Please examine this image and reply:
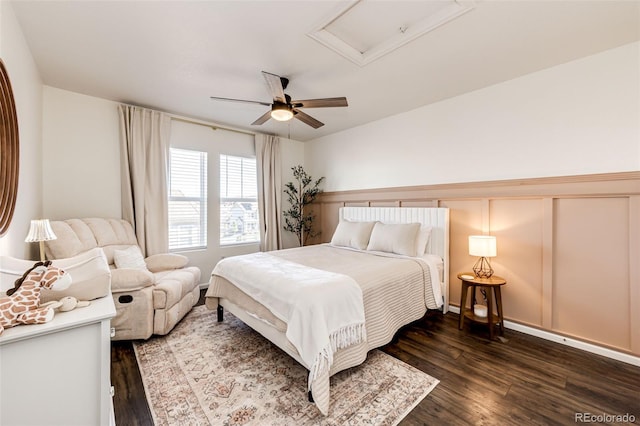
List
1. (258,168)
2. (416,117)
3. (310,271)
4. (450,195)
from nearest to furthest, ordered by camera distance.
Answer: (310,271) < (450,195) < (416,117) < (258,168)

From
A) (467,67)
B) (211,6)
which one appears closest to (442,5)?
(467,67)

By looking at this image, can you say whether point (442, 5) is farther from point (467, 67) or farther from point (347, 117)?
point (347, 117)

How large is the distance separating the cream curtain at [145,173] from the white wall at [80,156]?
0.46ft

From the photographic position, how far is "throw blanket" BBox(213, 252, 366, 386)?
67.1 inches

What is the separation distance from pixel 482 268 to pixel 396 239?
1.02 meters

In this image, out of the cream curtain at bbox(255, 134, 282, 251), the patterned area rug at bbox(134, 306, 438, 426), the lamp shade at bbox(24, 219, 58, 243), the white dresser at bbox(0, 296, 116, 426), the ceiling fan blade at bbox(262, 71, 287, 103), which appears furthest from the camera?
the cream curtain at bbox(255, 134, 282, 251)

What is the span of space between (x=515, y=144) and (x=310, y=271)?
8.60ft

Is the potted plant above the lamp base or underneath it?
above

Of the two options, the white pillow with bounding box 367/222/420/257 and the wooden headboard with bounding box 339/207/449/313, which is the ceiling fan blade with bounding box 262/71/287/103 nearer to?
the white pillow with bounding box 367/222/420/257

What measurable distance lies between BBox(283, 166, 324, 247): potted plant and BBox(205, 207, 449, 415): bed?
1.67 m

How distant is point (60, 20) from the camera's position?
1.98 m

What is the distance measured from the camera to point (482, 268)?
9.90ft

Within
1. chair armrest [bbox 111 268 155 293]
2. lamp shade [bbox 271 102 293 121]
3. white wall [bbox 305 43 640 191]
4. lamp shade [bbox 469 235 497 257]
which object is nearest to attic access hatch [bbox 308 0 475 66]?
lamp shade [bbox 271 102 293 121]

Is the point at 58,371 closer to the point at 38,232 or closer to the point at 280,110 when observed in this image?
the point at 38,232
